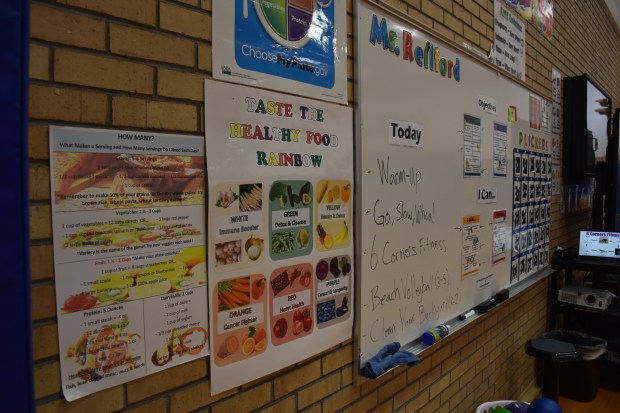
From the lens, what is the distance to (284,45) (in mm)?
1185

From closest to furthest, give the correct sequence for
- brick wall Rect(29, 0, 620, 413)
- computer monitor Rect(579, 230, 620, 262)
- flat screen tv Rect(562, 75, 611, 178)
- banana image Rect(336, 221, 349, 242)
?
brick wall Rect(29, 0, 620, 413), banana image Rect(336, 221, 349, 242), computer monitor Rect(579, 230, 620, 262), flat screen tv Rect(562, 75, 611, 178)

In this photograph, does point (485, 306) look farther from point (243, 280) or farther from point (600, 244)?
point (600, 244)

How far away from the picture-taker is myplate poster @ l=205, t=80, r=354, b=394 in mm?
1051

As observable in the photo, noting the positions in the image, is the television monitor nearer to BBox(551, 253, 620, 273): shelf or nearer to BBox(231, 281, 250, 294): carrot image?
BBox(551, 253, 620, 273): shelf

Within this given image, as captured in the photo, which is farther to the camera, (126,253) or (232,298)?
(232,298)

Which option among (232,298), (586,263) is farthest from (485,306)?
(232,298)

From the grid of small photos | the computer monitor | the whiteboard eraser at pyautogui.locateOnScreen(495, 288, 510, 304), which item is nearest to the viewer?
the whiteboard eraser at pyautogui.locateOnScreen(495, 288, 510, 304)

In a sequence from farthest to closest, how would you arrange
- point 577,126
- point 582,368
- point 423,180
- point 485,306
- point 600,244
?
1. point 577,126
2. point 600,244
3. point 582,368
4. point 485,306
5. point 423,180

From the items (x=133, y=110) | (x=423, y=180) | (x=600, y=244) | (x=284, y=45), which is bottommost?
(x=600, y=244)

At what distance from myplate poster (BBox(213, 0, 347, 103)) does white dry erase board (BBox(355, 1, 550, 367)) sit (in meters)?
0.13

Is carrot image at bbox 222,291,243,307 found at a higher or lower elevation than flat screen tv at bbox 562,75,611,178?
lower

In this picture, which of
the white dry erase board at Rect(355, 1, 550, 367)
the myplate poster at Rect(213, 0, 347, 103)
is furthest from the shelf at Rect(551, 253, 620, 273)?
the myplate poster at Rect(213, 0, 347, 103)

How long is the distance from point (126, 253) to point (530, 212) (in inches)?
112

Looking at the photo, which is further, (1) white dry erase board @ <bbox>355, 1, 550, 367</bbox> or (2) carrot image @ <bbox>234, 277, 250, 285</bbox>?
(1) white dry erase board @ <bbox>355, 1, 550, 367</bbox>
